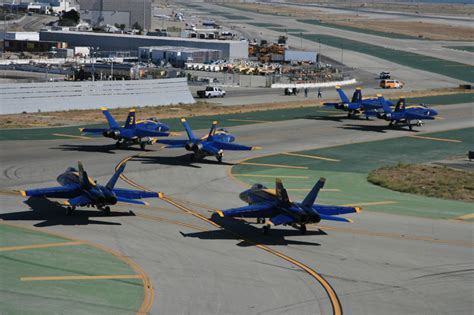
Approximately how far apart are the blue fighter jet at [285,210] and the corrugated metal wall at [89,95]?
5538 centimetres

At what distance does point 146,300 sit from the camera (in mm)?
37125

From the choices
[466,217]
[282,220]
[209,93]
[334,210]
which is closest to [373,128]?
[209,93]

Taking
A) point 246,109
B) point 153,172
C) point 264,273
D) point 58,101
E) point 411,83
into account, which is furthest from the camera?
point 411,83

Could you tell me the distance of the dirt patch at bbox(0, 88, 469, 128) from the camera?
93.6m

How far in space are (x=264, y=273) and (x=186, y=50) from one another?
13770 cm

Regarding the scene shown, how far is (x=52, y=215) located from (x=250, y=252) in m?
13.8

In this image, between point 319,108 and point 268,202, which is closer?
point 268,202

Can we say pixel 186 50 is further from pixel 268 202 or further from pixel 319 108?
pixel 268 202

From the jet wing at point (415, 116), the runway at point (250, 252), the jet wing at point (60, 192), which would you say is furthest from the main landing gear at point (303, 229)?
the jet wing at point (415, 116)

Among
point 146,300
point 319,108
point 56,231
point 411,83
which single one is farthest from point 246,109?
point 146,300

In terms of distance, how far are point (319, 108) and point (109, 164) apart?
5224 centimetres

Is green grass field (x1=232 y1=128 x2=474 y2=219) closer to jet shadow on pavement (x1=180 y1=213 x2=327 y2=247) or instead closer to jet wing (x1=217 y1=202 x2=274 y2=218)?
jet shadow on pavement (x1=180 y1=213 x2=327 y2=247)

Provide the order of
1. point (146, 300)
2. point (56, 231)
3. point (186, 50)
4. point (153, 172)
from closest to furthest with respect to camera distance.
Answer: point (146, 300) → point (56, 231) → point (153, 172) → point (186, 50)

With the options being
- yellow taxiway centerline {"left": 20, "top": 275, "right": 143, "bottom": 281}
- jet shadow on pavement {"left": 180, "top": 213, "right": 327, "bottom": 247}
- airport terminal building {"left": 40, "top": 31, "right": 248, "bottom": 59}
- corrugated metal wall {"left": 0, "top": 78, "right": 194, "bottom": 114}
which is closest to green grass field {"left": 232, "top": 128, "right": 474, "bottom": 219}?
jet shadow on pavement {"left": 180, "top": 213, "right": 327, "bottom": 247}
